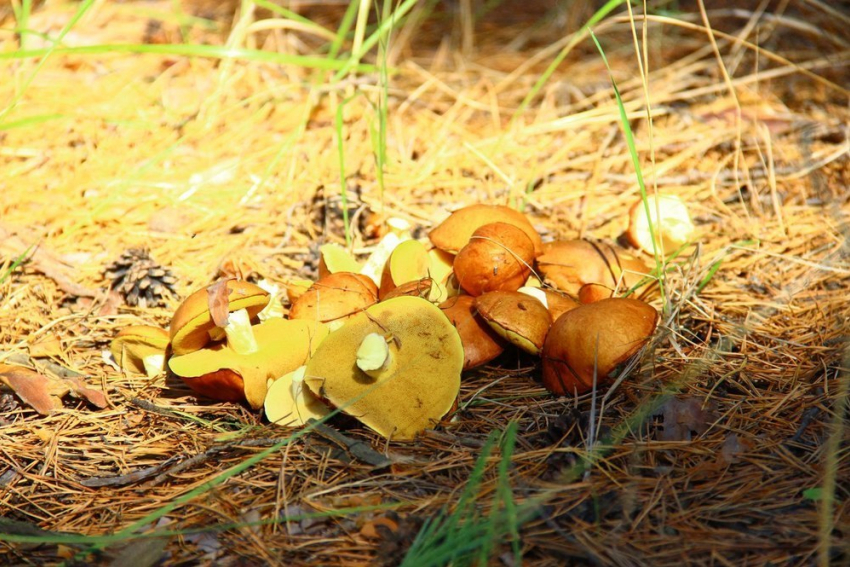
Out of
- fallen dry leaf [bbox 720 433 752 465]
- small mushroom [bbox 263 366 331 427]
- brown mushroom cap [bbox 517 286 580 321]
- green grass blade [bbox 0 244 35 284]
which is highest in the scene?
green grass blade [bbox 0 244 35 284]

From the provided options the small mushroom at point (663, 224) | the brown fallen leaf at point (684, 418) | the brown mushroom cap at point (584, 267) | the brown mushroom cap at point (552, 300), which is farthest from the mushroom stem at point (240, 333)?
the small mushroom at point (663, 224)

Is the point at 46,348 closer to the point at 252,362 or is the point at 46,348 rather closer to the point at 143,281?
the point at 143,281

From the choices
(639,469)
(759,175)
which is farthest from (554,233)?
(639,469)

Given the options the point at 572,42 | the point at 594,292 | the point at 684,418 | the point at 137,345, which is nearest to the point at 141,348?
the point at 137,345

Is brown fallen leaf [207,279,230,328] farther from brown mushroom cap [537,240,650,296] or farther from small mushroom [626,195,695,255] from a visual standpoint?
small mushroom [626,195,695,255]

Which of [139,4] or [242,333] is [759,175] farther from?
[139,4]

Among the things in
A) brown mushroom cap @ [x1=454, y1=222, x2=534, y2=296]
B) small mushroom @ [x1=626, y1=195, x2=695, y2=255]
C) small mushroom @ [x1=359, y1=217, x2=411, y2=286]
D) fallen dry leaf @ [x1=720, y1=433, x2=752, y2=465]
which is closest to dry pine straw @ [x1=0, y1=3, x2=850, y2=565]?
fallen dry leaf @ [x1=720, y1=433, x2=752, y2=465]
